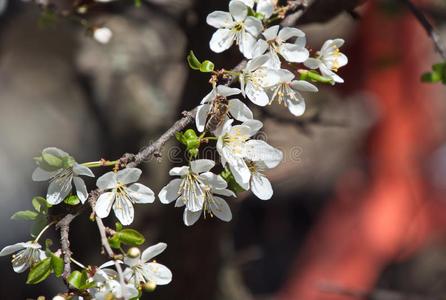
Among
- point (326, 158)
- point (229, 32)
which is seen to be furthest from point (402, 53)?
point (229, 32)

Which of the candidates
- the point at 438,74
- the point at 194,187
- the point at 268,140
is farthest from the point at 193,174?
the point at 268,140

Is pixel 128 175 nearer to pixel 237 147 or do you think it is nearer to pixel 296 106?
pixel 237 147

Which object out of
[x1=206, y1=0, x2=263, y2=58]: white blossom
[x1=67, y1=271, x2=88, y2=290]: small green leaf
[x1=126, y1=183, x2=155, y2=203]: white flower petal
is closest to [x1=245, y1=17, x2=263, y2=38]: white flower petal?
[x1=206, y1=0, x2=263, y2=58]: white blossom

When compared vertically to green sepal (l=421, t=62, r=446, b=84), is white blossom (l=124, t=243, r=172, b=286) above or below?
below

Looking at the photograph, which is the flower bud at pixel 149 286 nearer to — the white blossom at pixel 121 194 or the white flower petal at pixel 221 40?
the white blossom at pixel 121 194

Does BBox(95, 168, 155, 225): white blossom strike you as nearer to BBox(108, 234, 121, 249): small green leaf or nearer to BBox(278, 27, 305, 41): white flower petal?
BBox(108, 234, 121, 249): small green leaf

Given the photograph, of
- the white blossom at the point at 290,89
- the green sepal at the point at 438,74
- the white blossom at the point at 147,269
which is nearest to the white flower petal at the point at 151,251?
the white blossom at the point at 147,269

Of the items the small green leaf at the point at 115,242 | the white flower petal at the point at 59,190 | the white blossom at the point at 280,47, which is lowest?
the small green leaf at the point at 115,242

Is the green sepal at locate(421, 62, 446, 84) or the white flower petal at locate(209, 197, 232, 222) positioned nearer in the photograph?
the white flower petal at locate(209, 197, 232, 222)
